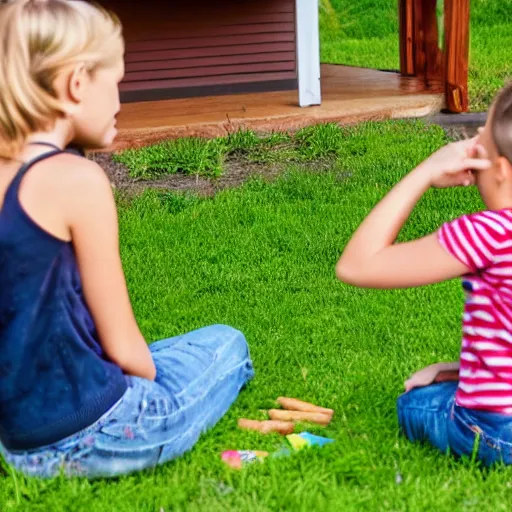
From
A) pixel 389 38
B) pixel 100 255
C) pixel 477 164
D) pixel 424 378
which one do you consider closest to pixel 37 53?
pixel 100 255

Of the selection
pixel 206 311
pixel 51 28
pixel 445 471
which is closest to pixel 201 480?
pixel 445 471

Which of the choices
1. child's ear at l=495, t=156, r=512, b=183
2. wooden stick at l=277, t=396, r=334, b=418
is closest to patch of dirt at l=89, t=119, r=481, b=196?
wooden stick at l=277, t=396, r=334, b=418

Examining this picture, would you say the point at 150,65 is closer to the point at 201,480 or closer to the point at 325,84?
the point at 325,84

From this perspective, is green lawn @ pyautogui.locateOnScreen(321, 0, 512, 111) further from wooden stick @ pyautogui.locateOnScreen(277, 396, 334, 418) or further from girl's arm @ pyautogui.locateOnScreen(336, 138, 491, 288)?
girl's arm @ pyautogui.locateOnScreen(336, 138, 491, 288)

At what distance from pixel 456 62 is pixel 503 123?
5.46 meters

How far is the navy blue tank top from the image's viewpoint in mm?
2270

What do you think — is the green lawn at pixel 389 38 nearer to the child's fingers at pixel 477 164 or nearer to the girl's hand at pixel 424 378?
the girl's hand at pixel 424 378

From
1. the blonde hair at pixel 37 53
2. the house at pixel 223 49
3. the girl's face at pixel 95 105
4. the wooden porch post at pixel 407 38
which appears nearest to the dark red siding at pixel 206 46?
the house at pixel 223 49

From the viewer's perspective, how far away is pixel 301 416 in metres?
2.89

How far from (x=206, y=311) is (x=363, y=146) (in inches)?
117

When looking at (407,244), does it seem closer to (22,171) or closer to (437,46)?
(22,171)

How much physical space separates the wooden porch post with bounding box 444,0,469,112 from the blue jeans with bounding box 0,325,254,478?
5106 millimetres

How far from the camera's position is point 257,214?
5.36 metres

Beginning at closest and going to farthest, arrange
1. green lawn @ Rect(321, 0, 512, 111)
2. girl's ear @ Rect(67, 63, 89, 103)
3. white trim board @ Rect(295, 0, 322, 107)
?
girl's ear @ Rect(67, 63, 89, 103), white trim board @ Rect(295, 0, 322, 107), green lawn @ Rect(321, 0, 512, 111)
